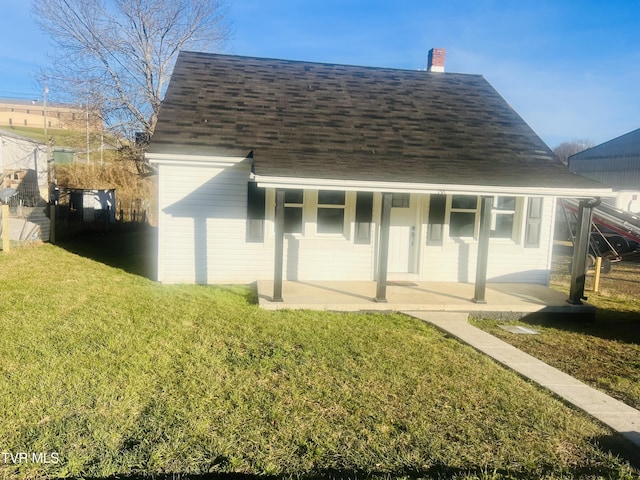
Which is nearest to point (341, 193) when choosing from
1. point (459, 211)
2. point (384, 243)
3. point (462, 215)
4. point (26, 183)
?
point (384, 243)

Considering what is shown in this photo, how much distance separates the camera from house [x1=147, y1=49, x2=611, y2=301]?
359 inches

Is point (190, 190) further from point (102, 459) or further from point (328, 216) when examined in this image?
point (102, 459)

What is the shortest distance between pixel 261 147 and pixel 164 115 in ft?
7.81

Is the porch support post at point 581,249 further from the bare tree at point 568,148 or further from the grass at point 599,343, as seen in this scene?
the bare tree at point 568,148

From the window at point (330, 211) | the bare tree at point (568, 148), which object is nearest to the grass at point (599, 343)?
the window at point (330, 211)

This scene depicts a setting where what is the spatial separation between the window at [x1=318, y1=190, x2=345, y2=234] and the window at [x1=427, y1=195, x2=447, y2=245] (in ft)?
6.46

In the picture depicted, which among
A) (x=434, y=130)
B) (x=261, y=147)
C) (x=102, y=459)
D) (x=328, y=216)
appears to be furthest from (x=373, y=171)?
(x=102, y=459)

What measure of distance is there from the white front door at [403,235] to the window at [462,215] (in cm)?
86

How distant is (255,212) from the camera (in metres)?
9.65

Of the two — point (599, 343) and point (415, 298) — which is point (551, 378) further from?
point (415, 298)

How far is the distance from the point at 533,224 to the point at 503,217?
2.30ft

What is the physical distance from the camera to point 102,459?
3.25 metres

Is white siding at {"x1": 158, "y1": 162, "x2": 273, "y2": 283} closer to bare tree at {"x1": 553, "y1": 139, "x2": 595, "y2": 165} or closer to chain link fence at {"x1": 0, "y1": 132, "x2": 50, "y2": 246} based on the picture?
chain link fence at {"x1": 0, "y1": 132, "x2": 50, "y2": 246}

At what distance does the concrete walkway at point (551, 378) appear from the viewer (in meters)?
4.25
